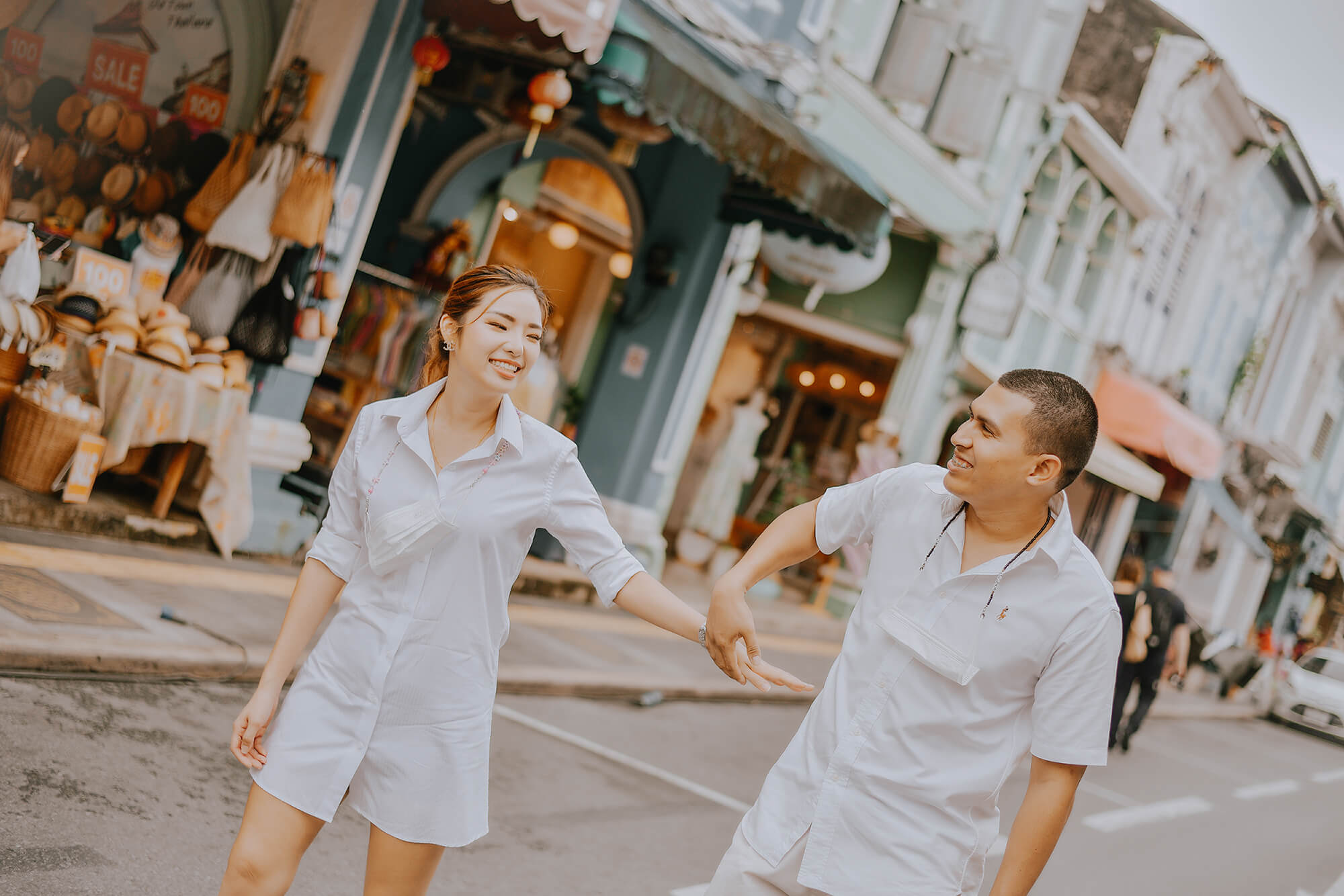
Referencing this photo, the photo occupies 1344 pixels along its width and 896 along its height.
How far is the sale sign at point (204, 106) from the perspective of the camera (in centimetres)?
823

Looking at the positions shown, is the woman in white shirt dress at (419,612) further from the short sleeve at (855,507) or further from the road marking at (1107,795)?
the road marking at (1107,795)

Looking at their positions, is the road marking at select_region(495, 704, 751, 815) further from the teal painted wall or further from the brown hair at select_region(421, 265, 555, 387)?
the teal painted wall

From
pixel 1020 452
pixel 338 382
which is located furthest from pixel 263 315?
pixel 1020 452

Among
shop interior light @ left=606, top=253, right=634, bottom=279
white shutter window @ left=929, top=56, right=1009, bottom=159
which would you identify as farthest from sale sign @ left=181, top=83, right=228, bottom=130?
white shutter window @ left=929, top=56, right=1009, bottom=159

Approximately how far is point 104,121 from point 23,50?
0.61m

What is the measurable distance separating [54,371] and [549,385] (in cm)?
477

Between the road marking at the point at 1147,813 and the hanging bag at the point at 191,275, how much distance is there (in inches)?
280

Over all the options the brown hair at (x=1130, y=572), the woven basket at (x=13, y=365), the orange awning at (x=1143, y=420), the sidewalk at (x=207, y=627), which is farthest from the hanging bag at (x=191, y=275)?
the orange awning at (x=1143, y=420)

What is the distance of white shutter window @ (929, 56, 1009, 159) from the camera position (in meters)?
14.5

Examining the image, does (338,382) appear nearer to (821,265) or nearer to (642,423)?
(642,423)

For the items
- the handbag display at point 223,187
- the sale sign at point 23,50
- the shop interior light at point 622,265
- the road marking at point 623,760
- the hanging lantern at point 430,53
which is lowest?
the road marking at point 623,760

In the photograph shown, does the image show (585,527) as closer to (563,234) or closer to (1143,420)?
(563,234)

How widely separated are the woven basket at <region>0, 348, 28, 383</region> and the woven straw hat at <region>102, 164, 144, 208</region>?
138 centimetres

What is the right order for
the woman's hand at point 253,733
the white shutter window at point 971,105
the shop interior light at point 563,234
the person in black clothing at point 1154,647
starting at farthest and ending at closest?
the white shutter window at point 971,105, the shop interior light at point 563,234, the person in black clothing at point 1154,647, the woman's hand at point 253,733
